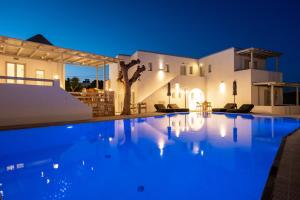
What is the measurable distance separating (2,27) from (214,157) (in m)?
45.8

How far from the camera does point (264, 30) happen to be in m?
47.3

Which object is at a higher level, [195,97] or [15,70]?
[15,70]

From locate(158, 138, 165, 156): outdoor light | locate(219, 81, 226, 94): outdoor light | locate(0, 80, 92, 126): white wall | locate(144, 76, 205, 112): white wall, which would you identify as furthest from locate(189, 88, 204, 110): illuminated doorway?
locate(158, 138, 165, 156): outdoor light

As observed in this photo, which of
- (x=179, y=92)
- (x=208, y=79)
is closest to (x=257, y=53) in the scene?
(x=208, y=79)

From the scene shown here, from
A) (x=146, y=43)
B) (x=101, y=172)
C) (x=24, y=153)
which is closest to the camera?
(x=101, y=172)

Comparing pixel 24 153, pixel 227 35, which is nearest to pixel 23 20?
pixel 24 153

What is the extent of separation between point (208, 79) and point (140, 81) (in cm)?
862

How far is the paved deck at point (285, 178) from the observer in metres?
2.81

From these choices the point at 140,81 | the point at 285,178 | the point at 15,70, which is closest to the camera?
the point at 285,178

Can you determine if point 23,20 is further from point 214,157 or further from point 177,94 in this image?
point 214,157

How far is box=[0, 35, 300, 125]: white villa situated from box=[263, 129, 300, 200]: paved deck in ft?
38.2

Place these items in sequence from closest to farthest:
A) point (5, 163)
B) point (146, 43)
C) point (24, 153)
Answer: point (5, 163) < point (24, 153) < point (146, 43)

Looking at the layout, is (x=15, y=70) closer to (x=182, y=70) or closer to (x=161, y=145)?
(x=161, y=145)

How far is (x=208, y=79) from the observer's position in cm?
2461
